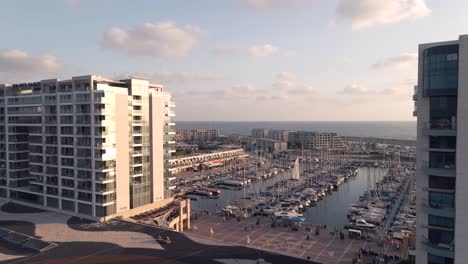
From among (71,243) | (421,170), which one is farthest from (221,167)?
(421,170)

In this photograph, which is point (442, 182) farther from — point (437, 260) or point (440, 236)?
point (437, 260)

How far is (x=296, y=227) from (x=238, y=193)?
36826 millimetres

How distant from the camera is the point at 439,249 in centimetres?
2166

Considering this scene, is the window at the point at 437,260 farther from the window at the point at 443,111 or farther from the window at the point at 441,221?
the window at the point at 443,111

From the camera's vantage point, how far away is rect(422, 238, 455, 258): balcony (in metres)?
21.4

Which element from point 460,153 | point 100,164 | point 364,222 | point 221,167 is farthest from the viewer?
point 221,167

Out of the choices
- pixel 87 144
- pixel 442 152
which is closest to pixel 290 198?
pixel 87 144

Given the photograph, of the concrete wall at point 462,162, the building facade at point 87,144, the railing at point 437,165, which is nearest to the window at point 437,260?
the concrete wall at point 462,162

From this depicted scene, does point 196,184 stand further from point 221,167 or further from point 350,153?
point 350,153

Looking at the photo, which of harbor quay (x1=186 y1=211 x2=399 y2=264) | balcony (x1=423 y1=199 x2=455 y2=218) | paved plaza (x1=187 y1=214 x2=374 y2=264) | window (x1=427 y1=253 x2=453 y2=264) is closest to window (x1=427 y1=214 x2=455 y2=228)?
balcony (x1=423 y1=199 x2=455 y2=218)

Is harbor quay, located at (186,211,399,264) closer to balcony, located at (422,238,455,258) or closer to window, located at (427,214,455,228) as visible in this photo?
balcony, located at (422,238,455,258)

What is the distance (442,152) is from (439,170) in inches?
45.4

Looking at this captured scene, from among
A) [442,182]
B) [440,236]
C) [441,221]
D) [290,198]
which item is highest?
[442,182]

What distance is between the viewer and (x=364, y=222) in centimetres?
5412
